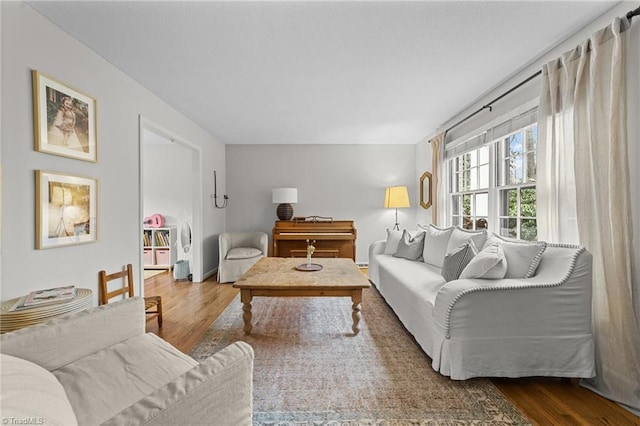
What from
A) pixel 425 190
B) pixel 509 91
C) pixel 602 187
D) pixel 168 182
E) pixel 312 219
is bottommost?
pixel 312 219

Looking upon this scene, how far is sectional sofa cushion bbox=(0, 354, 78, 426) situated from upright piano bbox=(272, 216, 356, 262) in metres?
4.21

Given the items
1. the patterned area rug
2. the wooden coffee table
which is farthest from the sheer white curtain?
the patterned area rug

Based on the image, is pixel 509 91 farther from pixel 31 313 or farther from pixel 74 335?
pixel 31 313

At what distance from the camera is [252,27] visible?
1999mm

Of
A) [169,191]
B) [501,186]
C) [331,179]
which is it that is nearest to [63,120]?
[169,191]

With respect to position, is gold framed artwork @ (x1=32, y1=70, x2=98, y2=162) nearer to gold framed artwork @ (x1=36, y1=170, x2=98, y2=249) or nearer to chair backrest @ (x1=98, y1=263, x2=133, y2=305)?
gold framed artwork @ (x1=36, y1=170, x2=98, y2=249)

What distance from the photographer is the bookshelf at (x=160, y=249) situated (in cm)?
558

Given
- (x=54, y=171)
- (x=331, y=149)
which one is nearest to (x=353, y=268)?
(x=54, y=171)

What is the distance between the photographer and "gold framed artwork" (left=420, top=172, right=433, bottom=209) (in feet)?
16.5

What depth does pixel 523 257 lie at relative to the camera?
210 cm

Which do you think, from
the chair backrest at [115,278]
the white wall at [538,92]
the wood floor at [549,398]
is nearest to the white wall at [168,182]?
the chair backrest at [115,278]

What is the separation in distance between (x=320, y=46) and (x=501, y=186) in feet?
7.78

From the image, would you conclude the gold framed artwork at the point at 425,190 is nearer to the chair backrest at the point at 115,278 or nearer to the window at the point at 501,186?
the window at the point at 501,186

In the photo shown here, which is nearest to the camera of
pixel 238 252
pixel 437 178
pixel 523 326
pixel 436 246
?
pixel 523 326
